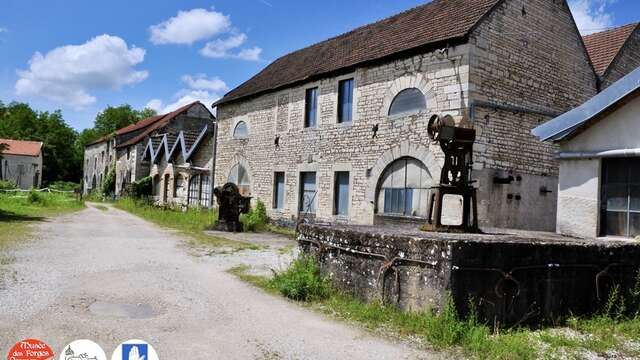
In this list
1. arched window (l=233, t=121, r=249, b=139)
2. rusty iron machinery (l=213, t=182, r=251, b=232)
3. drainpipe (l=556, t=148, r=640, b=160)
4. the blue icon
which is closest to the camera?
the blue icon

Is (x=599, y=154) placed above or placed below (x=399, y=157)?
below

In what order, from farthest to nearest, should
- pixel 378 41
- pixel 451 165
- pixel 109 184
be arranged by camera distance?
pixel 109 184 → pixel 378 41 → pixel 451 165

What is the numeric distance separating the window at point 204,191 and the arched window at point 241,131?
3.68m

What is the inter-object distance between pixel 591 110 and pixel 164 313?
7.50 m

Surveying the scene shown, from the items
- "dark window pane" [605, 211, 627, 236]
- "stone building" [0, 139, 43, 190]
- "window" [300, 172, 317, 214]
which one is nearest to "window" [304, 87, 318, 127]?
"window" [300, 172, 317, 214]

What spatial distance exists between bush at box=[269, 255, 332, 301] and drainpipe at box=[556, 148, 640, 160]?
203 inches

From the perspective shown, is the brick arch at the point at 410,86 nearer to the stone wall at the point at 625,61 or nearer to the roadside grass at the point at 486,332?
the stone wall at the point at 625,61

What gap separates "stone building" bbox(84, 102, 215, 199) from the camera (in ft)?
81.8

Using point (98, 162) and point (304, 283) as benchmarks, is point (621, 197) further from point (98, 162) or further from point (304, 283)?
point (98, 162)

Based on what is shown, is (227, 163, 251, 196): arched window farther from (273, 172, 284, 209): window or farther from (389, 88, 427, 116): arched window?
(389, 88, 427, 116): arched window

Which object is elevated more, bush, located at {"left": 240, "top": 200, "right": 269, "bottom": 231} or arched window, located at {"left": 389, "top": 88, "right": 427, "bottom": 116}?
arched window, located at {"left": 389, "top": 88, "right": 427, "bottom": 116}

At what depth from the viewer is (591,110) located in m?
8.41

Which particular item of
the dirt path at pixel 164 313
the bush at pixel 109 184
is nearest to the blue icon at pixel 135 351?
the dirt path at pixel 164 313

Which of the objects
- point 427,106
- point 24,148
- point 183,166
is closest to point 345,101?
point 427,106
